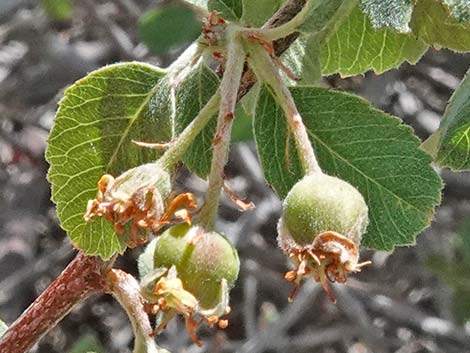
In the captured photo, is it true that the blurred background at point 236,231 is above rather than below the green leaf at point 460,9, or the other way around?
below

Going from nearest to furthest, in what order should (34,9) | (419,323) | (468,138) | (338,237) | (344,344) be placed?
(338,237), (468,138), (419,323), (344,344), (34,9)

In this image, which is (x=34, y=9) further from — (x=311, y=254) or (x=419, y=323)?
(x=311, y=254)

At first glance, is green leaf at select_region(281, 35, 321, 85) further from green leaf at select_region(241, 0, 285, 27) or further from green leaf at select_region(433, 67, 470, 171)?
green leaf at select_region(433, 67, 470, 171)

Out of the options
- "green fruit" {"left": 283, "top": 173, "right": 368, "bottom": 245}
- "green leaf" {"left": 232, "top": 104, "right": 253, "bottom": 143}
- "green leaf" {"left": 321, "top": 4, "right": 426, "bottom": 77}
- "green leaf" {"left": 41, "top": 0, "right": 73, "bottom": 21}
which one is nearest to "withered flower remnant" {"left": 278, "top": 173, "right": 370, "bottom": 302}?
"green fruit" {"left": 283, "top": 173, "right": 368, "bottom": 245}

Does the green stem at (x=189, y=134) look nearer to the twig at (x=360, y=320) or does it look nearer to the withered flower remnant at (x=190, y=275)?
the withered flower remnant at (x=190, y=275)

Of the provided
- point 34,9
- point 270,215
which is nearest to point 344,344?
point 270,215

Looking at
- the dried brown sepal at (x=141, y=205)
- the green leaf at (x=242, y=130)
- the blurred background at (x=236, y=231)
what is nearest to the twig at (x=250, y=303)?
the blurred background at (x=236, y=231)
